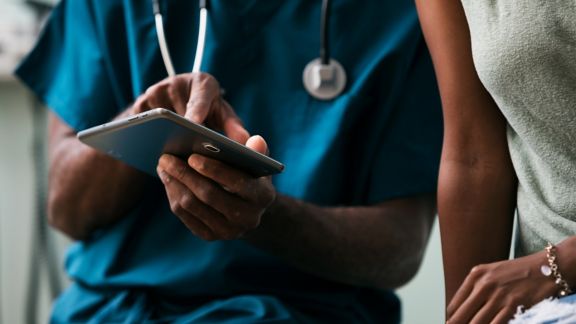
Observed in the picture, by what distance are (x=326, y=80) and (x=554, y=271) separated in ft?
1.65

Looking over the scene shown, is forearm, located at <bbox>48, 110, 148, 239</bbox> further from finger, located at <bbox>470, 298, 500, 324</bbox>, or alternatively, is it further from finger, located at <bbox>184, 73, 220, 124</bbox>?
finger, located at <bbox>470, 298, 500, 324</bbox>

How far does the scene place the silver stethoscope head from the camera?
1236mm

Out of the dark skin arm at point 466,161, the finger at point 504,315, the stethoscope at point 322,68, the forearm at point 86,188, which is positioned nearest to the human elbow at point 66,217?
the forearm at point 86,188

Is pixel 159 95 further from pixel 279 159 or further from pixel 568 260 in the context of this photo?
pixel 568 260

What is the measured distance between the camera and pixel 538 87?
898 mm

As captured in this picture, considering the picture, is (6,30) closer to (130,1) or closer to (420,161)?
(130,1)

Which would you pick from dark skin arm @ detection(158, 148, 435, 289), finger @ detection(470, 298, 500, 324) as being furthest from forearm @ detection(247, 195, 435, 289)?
finger @ detection(470, 298, 500, 324)

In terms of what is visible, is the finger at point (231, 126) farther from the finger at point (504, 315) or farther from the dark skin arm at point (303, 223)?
the finger at point (504, 315)

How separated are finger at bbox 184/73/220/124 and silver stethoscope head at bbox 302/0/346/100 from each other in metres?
0.23

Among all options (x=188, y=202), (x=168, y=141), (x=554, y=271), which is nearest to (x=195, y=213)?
(x=188, y=202)

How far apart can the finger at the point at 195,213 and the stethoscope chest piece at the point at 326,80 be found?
311mm

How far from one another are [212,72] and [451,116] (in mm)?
404

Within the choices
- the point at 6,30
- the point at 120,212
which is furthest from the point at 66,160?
the point at 6,30

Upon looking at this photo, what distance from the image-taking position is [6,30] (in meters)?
2.08
